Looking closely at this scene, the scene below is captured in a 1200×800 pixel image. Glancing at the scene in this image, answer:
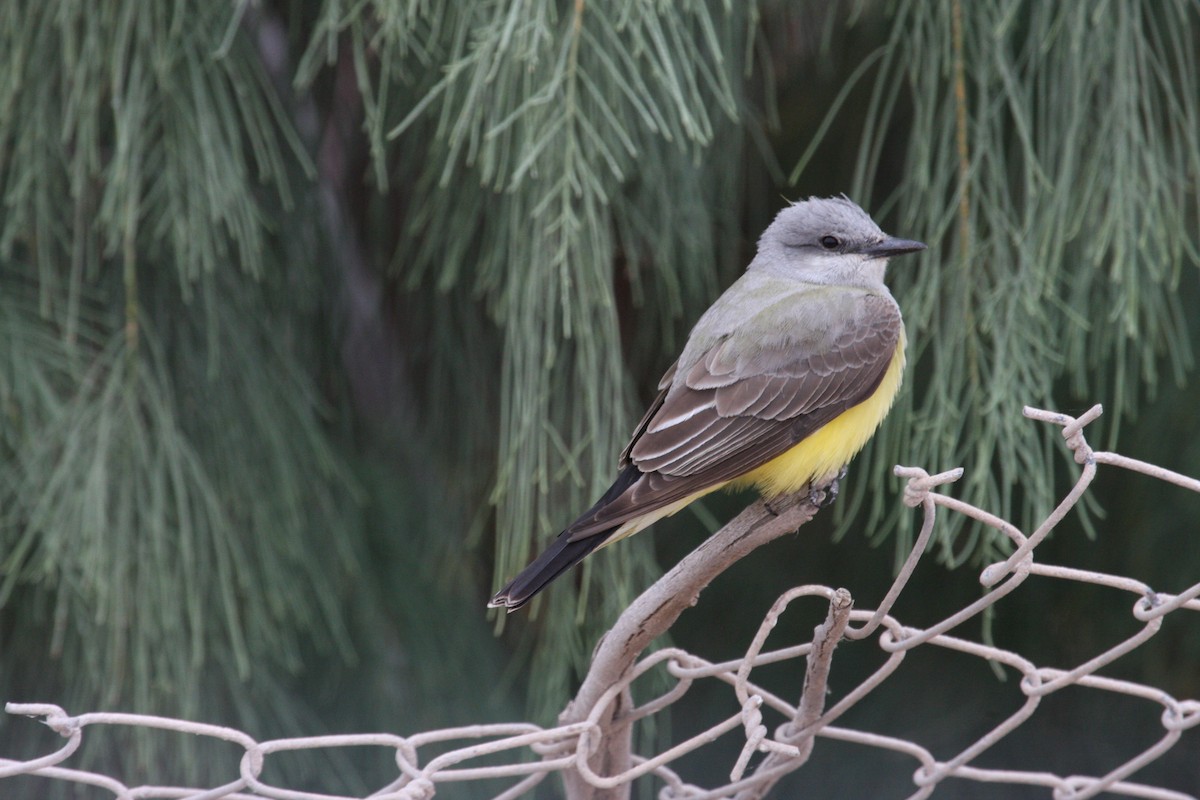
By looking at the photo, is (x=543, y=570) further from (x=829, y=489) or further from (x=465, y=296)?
(x=465, y=296)

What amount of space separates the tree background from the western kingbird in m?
0.04

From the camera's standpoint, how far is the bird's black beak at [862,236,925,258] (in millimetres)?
1172

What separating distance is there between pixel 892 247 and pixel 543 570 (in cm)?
53

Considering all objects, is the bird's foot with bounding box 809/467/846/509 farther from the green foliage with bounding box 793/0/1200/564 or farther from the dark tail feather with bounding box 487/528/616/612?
the dark tail feather with bounding box 487/528/616/612

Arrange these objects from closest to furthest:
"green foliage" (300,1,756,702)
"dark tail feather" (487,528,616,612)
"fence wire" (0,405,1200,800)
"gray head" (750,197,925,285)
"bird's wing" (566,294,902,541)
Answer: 1. "fence wire" (0,405,1200,800)
2. "dark tail feather" (487,528,616,612)
3. "green foliage" (300,1,756,702)
4. "bird's wing" (566,294,902,541)
5. "gray head" (750,197,925,285)

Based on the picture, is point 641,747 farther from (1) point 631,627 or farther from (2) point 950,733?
(1) point 631,627

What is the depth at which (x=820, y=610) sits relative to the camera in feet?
4.92

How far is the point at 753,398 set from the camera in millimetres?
1272

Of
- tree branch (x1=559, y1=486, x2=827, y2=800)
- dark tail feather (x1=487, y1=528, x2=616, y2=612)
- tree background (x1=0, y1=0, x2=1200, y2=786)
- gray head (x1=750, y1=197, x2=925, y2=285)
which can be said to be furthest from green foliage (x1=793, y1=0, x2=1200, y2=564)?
dark tail feather (x1=487, y1=528, x2=616, y2=612)

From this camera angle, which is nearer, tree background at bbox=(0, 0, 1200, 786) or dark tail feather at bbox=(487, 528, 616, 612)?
dark tail feather at bbox=(487, 528, 616, 612)

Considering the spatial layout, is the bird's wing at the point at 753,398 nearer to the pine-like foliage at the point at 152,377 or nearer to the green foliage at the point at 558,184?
the green foliage at the point at 558,184

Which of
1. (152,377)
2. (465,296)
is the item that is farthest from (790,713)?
(152,377)

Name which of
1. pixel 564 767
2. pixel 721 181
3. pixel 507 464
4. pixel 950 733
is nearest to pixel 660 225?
pixel 721 181

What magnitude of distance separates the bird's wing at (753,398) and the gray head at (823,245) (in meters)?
0.08
